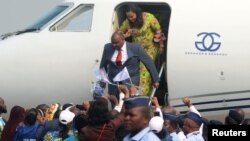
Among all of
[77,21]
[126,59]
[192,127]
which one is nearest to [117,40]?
[126,59]

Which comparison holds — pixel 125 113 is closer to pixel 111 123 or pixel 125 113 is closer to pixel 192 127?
pixel 111 123

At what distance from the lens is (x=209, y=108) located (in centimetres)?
1564

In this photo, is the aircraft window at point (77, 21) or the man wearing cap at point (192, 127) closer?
the man wearing cap at point (192, 127)

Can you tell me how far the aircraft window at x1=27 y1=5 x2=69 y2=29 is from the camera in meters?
17.0

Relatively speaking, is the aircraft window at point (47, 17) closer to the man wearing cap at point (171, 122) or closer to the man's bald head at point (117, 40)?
the man's bald head at point (117, 40)

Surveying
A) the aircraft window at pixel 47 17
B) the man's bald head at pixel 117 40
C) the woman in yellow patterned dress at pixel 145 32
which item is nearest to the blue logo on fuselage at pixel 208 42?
the woman in yellow patterned dress at pixel 145 32

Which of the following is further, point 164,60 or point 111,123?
point 164,60

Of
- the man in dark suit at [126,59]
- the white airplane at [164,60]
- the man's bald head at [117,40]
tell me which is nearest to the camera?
the man's bald head at [117,40]

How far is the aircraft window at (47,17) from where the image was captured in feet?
55.7

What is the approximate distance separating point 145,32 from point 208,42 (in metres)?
1.30

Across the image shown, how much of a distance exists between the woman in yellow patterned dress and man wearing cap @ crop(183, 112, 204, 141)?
163 inches

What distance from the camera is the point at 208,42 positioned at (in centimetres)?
1547

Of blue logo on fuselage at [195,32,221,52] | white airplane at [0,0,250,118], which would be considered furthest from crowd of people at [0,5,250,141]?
blue logo on fuselage at [195,32,221,52]

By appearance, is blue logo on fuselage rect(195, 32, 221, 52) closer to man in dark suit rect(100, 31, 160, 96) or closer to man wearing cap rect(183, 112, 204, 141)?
man in dark suit rect(100, 31, 160, 96)
